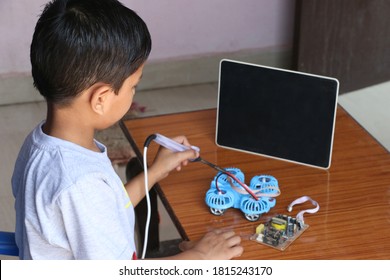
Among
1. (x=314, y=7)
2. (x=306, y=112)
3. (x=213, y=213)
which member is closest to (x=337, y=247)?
(x=213, y=213)

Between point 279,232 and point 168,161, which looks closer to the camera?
point 279,232

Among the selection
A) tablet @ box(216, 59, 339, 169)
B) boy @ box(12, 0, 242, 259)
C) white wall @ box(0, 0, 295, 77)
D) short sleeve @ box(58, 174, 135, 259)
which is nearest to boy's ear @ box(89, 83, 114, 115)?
boy @ box(12, 0, 242, 259)

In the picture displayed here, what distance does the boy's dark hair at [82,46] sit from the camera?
1.30 metres

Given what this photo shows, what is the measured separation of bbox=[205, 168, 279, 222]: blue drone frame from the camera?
1.51m

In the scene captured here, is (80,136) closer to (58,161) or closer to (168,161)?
(58,161)

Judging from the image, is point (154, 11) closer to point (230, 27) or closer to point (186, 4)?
point (186, 4)

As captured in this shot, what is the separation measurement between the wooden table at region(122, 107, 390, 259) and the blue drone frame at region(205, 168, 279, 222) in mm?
20

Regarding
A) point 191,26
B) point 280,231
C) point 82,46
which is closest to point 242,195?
point 280,231

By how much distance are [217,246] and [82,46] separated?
462mm

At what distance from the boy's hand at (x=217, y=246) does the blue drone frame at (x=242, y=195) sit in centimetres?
8

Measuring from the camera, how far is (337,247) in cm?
143

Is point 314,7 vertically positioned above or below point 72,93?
below

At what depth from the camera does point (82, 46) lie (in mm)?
1294

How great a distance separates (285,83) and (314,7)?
197cm
